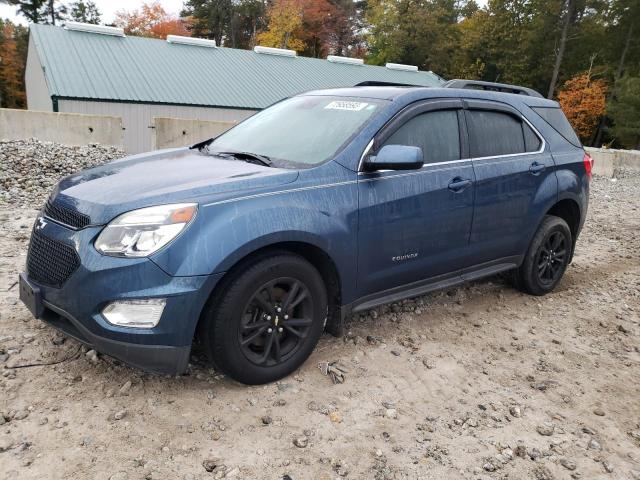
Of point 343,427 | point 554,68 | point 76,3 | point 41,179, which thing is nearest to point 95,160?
point 41,179

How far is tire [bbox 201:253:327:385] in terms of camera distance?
294cm

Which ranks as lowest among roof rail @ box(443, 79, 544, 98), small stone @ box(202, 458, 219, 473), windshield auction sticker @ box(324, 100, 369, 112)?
small stone @ box(202, 458, 219, 473)

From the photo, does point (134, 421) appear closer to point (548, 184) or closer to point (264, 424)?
point (264, 424)

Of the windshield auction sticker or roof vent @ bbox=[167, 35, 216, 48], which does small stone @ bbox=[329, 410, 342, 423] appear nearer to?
the windshield auction sticker

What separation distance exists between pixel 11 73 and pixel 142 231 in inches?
1973

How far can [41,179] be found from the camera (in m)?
8.48

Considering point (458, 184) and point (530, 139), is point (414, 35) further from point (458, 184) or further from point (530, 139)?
point (458, 184)

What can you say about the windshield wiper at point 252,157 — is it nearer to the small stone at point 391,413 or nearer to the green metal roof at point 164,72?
the small stone at point 391,413

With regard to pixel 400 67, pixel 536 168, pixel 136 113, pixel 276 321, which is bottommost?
pixel 136 113

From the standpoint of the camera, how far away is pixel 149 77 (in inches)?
1035

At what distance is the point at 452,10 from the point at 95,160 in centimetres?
5642

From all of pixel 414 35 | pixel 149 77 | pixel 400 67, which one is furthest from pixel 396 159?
pixel 414 35

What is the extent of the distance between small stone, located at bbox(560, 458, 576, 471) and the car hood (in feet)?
7.08

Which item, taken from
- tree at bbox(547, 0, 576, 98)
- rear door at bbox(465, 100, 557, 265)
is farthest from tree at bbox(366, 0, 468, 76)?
rear door at bbox(465, 100, 557, 265)
